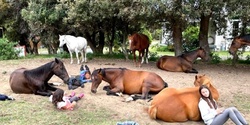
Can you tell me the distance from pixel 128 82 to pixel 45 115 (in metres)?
2.27

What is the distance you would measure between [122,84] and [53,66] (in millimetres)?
1645

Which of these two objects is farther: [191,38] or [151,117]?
[191,38]

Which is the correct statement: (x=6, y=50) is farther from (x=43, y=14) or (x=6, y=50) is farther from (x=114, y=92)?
(x=114, y=92)

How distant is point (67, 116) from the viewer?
19.8 feet

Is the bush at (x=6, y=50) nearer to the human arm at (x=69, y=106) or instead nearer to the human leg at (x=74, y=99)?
the human leg at (x=74, y=99)

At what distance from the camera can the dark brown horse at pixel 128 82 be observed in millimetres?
7453

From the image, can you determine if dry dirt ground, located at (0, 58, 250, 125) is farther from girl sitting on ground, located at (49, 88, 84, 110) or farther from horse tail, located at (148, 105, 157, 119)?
girl sitting on ground, located at (49, 88, 84, 110)

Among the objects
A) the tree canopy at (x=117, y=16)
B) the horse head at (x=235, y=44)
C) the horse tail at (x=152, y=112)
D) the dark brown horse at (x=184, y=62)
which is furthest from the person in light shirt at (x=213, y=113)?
the horse head at (x=235, y=44)

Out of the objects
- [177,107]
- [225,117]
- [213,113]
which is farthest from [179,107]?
[225,117]

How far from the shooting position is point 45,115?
604cm

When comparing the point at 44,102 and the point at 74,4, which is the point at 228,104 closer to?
the point at 44,102

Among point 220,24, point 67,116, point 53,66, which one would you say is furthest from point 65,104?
point 220,24

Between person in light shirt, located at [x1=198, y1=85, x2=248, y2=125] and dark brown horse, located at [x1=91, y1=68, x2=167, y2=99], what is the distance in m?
1.88

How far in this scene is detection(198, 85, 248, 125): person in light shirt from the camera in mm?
5379
